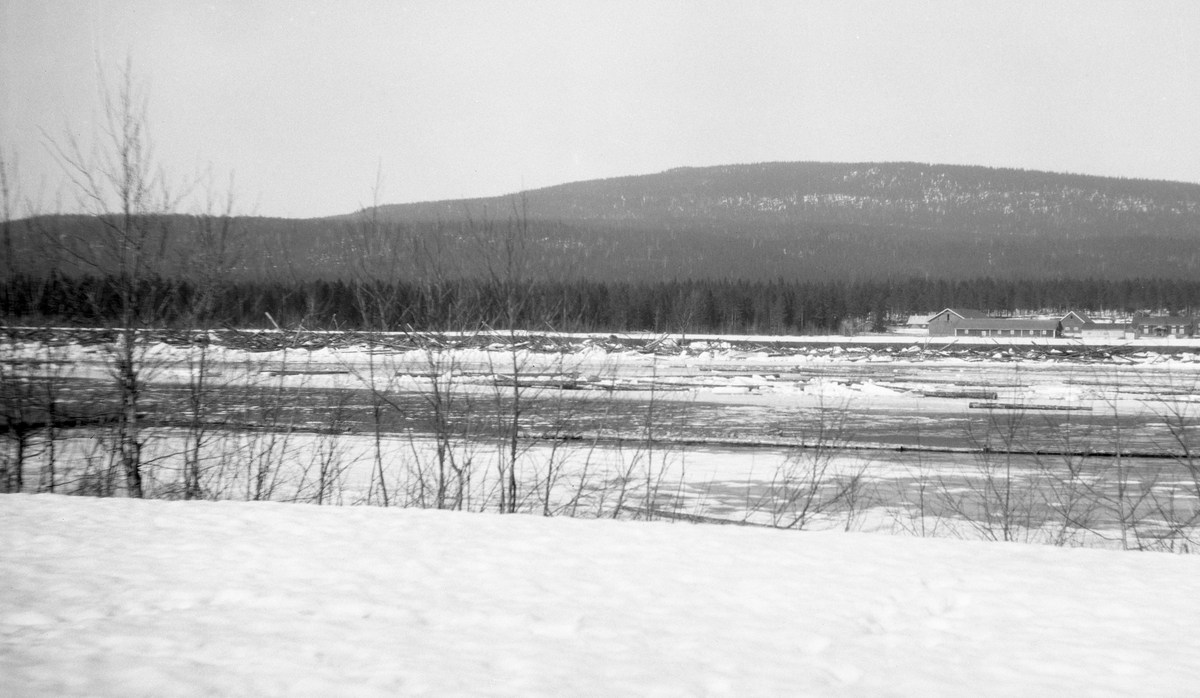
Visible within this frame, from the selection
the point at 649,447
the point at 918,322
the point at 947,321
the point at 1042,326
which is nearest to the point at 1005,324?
the point at 1042,326

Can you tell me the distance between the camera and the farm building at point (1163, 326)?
282 feet

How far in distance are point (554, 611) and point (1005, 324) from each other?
302ft

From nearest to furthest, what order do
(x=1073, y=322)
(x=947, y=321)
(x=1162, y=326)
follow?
1. (x=947, y=321)
2. (x=1162, y=326)
3. (x=1073, y=322)

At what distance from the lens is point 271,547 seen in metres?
7.00

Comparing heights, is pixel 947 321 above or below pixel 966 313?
below

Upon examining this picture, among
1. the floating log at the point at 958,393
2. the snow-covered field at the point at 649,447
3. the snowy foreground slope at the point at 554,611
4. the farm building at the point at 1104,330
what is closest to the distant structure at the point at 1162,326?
Answer: the farm building at the point at 1104,330

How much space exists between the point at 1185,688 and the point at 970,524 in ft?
20.4

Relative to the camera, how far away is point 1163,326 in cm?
8981

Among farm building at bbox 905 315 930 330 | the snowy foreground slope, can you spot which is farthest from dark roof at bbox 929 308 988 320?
the snowy foreground slope

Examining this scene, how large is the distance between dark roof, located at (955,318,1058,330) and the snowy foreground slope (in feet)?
287

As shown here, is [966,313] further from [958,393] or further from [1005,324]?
[958,393]

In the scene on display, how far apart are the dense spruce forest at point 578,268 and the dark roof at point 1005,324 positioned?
10.6 meters

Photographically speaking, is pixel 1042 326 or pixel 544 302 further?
pixel 1042 326

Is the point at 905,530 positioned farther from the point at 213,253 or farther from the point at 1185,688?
the point at 213,253
